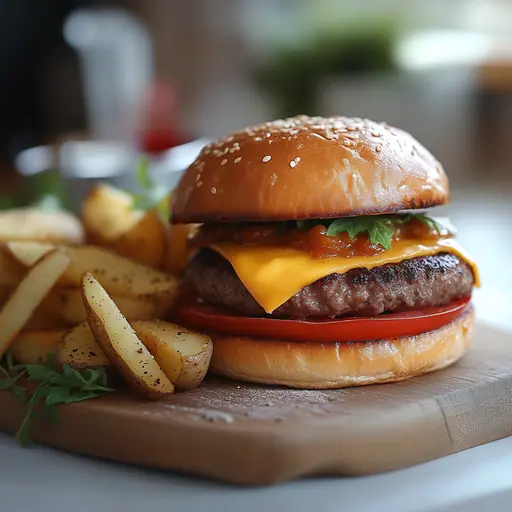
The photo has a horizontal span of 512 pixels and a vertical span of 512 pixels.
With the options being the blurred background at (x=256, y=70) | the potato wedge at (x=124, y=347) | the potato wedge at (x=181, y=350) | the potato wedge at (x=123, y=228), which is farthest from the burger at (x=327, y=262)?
the blurred background at (x=256, y=70)

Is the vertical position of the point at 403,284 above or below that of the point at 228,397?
above

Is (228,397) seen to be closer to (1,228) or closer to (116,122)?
(1,228)

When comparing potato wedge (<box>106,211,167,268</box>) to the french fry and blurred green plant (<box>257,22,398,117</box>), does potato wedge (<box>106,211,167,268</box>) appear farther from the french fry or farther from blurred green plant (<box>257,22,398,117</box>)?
blurred green plant (<box>257,22,398,117</box>)

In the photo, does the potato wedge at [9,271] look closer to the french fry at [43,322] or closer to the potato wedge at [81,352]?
the french fry at [43,322]

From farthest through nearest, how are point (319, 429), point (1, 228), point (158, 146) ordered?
point (158, 146) < point (1, 228) < point (319, 429)

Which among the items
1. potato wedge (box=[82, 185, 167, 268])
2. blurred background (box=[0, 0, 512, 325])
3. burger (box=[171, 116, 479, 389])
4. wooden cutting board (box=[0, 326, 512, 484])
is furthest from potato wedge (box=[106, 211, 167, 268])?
blurred background (box=[0, 0, 512, 325])

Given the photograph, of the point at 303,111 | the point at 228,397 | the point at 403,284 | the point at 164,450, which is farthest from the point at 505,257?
the point at 303,111

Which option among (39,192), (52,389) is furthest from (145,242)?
(39,192)
